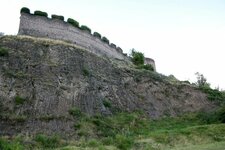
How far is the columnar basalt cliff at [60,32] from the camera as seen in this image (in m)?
Result: 39.7

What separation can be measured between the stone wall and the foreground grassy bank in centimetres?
1091

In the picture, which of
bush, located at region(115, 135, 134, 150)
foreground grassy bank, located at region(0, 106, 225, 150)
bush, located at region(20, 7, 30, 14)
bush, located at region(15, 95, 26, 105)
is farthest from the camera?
bush, located at region(20, 7, 30, 14)

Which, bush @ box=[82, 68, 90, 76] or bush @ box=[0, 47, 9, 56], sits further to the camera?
bush @ box=[82, 68, 90, 76]

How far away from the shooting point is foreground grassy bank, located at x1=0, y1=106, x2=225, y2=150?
26.4m

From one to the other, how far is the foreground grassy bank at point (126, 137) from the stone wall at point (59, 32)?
10909 mm

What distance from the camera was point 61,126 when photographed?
2903cm

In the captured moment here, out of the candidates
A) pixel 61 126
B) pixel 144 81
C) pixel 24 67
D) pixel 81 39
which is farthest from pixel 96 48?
pixel 61 126

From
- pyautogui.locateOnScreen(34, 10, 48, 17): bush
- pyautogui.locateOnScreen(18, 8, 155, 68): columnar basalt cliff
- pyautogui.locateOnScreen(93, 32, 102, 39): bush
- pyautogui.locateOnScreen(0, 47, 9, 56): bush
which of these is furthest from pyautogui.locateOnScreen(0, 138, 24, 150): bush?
pyautogui.locateOnScreen(93, 32, 102, 39): bush

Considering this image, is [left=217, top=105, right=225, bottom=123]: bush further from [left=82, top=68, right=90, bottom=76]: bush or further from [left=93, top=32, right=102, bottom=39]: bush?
[left=93, top=32, right=102, bottom=39]: bush

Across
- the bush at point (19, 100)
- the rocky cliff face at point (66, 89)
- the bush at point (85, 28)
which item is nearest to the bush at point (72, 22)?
the bush at point (85, 28)

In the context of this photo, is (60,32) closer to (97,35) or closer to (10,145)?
(97,35)

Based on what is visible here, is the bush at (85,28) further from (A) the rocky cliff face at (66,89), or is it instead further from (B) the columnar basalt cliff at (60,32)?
(A) the rocky cliff face at (66,89)

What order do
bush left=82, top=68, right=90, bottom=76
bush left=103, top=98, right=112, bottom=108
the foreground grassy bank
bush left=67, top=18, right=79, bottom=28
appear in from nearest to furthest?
the foreground grassy bank
bush left=103, top=98, right=112, bottom=108
bush left=82, top=68, right=90, bottom=76
bush left=67, top=18, right=79, bottom=28

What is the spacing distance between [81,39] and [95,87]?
9.47 metres
